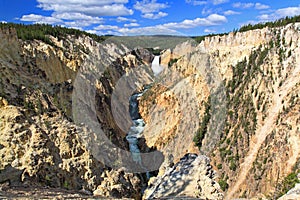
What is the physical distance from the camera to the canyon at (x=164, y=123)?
15742mm

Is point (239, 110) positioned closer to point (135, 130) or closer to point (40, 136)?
point (135, 130)

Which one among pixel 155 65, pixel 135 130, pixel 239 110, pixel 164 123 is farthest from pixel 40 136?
pixel 155 65

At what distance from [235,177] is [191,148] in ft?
24.8

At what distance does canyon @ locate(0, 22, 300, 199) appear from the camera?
51.6 ft

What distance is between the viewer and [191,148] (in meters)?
29.9

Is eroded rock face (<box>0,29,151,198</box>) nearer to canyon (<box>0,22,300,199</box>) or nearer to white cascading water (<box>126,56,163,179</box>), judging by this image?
canyon (<box>0,22,300,199</box>)

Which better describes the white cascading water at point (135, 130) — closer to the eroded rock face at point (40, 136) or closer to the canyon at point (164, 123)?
the canyon at point (164, 123)

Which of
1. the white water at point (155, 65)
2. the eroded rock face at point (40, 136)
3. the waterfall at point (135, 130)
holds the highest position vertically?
the white water at point (155, 65)

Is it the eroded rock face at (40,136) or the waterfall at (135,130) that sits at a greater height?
the eroded rock face at (40,136)

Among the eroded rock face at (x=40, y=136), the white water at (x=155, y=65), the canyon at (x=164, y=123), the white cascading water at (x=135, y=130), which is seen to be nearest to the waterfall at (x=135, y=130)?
the white cascading water at (x=135, y=130)

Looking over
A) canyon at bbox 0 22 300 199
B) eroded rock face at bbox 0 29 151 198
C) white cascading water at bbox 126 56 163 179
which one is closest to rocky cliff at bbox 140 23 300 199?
canyon at bbox 0 22 300 199

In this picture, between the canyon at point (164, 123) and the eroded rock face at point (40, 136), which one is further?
the canyon at point (164, 123)

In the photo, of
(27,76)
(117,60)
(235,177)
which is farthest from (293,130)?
(117,60)

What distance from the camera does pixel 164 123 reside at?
35656 millimetres
